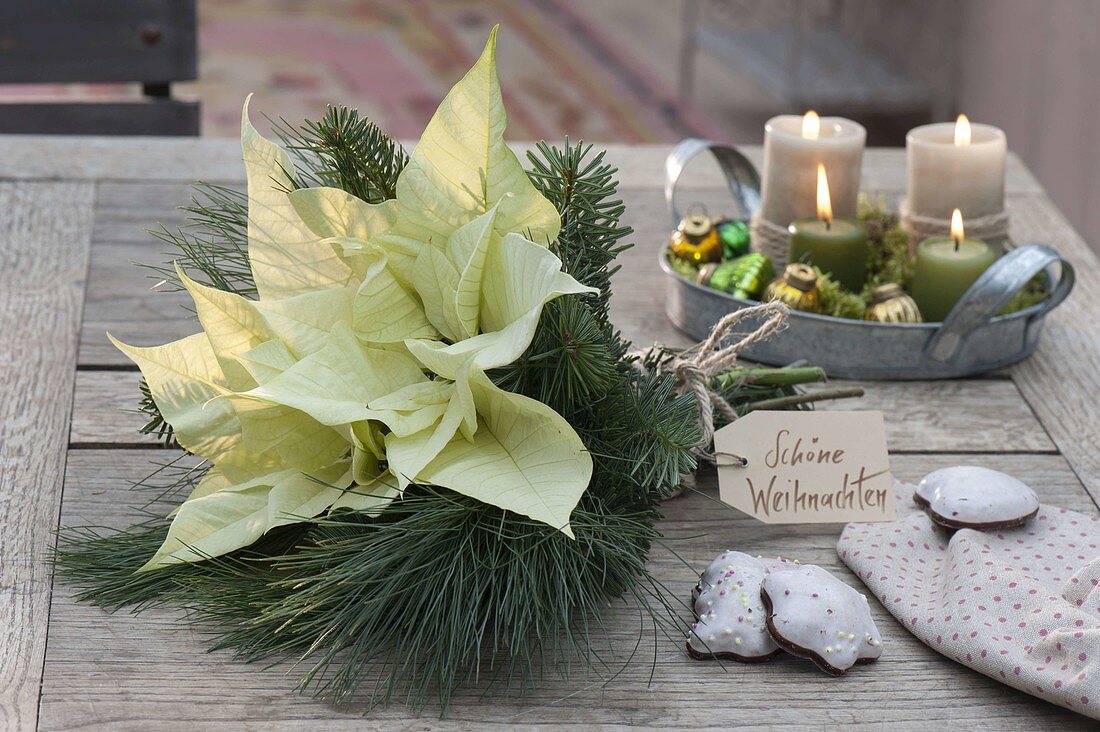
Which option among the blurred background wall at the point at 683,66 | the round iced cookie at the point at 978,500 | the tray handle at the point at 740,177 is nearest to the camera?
the round iced cookie at the point at 978,500

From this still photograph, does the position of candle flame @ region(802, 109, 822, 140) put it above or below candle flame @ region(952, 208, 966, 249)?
above

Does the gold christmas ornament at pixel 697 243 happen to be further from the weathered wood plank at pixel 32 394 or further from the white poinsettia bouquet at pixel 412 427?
Result: the weathered wood plank at pixel 32 394

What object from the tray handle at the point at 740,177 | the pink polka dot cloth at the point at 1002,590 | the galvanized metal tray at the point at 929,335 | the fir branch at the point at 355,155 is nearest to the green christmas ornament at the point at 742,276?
the galvanized metal tray at the point at 929,335

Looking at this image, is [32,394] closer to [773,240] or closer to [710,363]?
[710,363]

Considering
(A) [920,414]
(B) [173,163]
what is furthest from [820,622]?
(B) [173,163]

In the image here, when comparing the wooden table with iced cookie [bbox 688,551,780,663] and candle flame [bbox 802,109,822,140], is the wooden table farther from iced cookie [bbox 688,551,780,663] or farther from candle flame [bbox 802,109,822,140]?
candle flame [bbox 802,109,822,140]

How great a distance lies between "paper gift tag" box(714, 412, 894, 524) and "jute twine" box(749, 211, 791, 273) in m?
0.29

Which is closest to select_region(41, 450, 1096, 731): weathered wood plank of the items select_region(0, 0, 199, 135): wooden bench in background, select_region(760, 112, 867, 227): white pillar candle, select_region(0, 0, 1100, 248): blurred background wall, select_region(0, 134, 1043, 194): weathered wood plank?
select_region(760, 112, 867, 227): white pillar candle

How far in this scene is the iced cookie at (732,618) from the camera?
1.79 ft

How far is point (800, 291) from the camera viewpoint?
2.77ft

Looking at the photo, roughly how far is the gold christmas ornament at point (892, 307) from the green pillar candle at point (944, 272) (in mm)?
15

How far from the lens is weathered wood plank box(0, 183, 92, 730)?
55cm

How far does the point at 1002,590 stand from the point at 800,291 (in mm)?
328

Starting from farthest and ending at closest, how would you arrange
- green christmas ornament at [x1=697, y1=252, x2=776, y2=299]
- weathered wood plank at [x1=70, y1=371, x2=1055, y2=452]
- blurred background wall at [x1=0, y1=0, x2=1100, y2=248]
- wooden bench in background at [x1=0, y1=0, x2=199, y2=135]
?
1. blurred background wall at [x1=0, y1=0, x2=1100, y2=248]
2. wooden bench in background at [x1=0, y1=0, x2=199, y2=135]
3. green christmas ornament at [x1=697, y1=252, x2=776, y2=299]
4. weathered wood plank at [x1=70, y1=371, x2=1055, y2=452]
